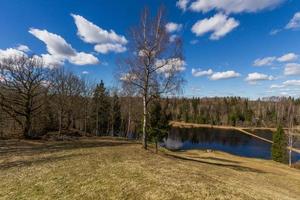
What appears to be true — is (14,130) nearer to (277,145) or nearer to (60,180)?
(60,180)

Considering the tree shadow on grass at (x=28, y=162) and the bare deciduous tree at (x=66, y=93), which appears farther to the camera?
the bare deciduous tree at (x=66, y=93)

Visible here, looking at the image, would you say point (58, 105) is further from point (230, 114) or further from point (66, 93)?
point (230, 114)

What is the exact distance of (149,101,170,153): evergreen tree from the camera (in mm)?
21109

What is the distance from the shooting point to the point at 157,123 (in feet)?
70.3

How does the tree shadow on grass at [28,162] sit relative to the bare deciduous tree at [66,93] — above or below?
below

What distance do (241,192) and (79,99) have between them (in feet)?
103

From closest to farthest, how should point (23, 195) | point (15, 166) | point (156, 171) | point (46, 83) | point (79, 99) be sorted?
1. point (23, 195)
2. point (156, 171)
3. point (15, 166)
4. point (46, 83)
5. point (79, 99)

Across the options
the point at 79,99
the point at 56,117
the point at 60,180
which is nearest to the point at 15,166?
the point at 60,180

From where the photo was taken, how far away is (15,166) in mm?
10656

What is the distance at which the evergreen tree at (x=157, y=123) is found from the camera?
2111 cm

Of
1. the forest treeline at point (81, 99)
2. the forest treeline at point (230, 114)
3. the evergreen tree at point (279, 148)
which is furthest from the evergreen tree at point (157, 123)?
the forest treeline at point (230, 114)

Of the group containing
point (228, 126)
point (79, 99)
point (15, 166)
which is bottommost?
point (228, 126)

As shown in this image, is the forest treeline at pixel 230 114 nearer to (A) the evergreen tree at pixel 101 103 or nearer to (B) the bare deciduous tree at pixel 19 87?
(A) the evergreen tree at pixel 101 103

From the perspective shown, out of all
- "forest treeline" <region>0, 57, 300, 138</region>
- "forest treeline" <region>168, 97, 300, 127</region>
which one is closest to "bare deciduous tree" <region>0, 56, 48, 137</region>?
"forest treeline" <region>0, 57, 300, 138</region>
